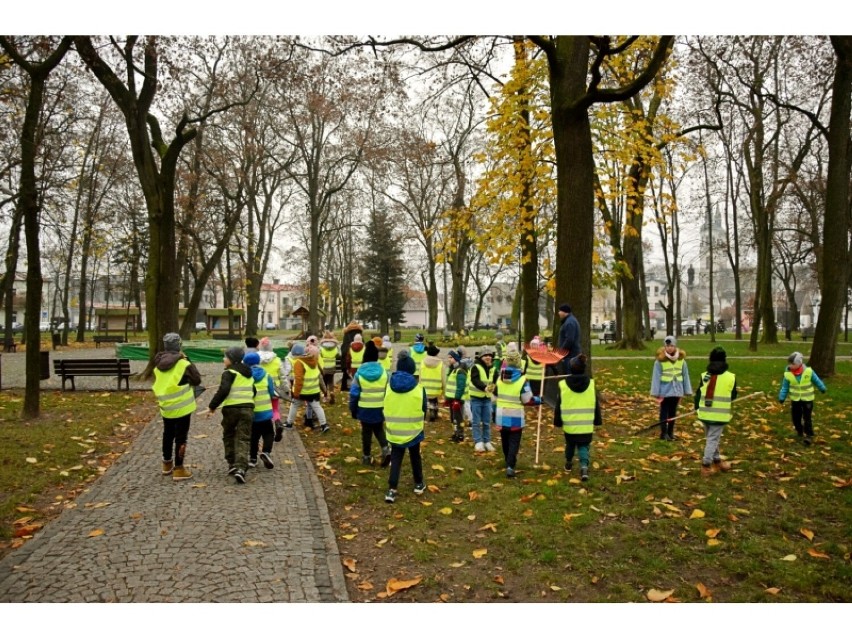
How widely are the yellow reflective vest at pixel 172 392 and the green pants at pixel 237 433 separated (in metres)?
0.49

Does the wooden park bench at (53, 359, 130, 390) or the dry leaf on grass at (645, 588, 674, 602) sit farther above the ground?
the wooden park bench at (53, 359, 130, 390)

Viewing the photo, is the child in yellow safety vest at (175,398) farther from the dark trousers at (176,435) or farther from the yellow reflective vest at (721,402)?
the yellow reflective vest at (721,402)

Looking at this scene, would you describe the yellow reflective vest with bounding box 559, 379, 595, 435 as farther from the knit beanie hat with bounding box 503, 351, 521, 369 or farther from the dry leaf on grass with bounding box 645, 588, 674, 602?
the dry leaf on grass with bounding box 645, 588, 674, 602

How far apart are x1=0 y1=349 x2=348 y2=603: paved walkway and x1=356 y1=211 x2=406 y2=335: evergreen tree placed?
41.0 meters

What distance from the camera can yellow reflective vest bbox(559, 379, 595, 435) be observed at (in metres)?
7.55

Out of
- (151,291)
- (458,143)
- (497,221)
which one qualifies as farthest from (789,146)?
(151,291)

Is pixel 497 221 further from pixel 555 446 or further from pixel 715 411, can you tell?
pixel 715 411

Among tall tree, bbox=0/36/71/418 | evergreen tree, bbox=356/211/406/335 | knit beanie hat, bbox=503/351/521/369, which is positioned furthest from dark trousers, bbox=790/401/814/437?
evergreen tree, bbox=356/211/406/335

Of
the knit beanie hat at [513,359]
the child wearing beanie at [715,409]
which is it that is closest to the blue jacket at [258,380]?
the knit beanie hat at [513,359]

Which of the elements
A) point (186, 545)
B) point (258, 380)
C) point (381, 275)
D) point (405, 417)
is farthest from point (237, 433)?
point (381, 275)

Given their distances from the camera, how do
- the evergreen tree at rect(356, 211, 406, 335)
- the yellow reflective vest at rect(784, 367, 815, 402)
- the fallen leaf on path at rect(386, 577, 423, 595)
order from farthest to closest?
the evergreen tree at rect(356, 211, 406, 335), the yellow reflective vest at rect(784, 367, 815, 402), the fallen leaf on path at rect(386, 577, 423, 595)

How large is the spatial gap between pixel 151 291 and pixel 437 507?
12271mm

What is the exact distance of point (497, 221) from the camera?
14938mm

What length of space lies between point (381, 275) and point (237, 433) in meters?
41.9
